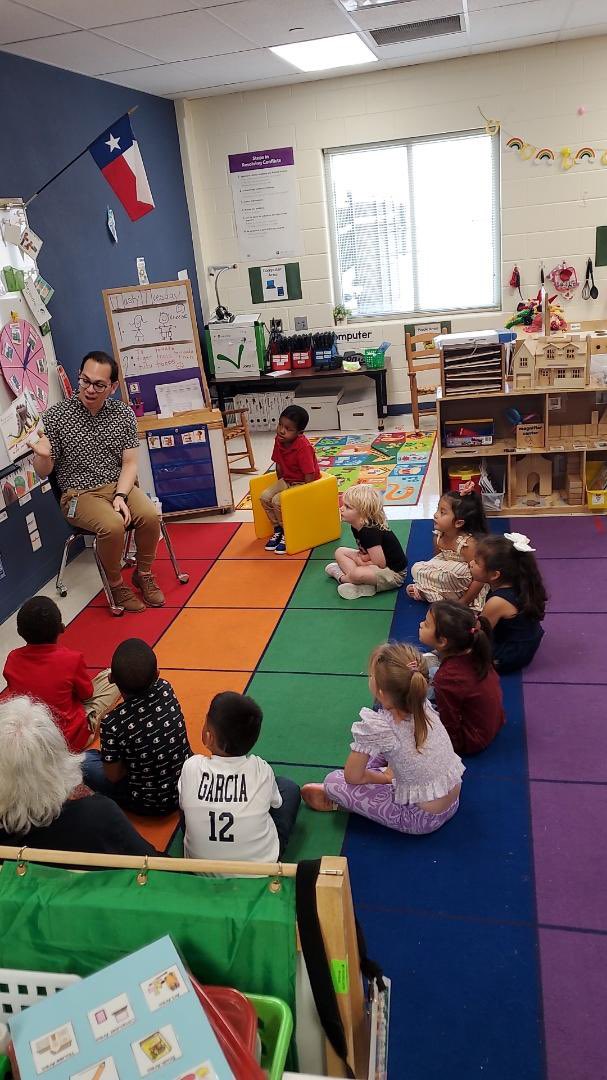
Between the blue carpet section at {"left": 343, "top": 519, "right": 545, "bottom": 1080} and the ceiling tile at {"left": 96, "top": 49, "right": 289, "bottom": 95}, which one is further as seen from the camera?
the ceiling tile at {"left": 96, "top": 49, "right": 289, "bottom": 95}

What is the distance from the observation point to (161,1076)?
1.24 m

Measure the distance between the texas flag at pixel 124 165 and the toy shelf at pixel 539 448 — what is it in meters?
2.14

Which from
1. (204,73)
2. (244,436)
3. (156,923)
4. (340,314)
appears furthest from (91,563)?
(156,923)

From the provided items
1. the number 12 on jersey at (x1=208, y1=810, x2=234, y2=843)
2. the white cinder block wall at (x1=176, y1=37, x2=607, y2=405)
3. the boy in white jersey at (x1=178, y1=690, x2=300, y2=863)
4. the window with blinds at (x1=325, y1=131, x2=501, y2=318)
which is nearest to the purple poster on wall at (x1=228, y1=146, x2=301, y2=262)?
the white cinder block wall at (x1=176, y1=37, x2=607, y2=405)

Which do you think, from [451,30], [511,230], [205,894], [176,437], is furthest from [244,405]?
[205,894]

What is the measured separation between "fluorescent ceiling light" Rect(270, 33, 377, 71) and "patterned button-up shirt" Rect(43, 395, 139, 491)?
297 cm

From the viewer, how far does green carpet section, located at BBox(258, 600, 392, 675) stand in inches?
148

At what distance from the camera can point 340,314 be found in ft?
25.5

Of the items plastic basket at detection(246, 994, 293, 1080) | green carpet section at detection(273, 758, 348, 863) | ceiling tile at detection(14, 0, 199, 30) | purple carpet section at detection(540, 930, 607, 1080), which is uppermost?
ceiling tile at detection(14, 0, 199, 30)

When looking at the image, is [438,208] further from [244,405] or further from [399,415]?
[244,405]

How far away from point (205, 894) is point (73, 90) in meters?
5.60

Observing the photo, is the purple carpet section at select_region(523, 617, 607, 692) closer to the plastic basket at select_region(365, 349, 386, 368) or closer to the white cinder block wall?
the plastic basket at select_region(365, 349, 386, 368)

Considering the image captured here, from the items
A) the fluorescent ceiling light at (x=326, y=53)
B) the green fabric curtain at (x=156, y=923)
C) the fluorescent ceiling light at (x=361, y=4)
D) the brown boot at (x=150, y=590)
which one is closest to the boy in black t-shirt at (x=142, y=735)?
the green fabric curtain at (x=156, y=923)

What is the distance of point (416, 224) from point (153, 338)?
322 cm
